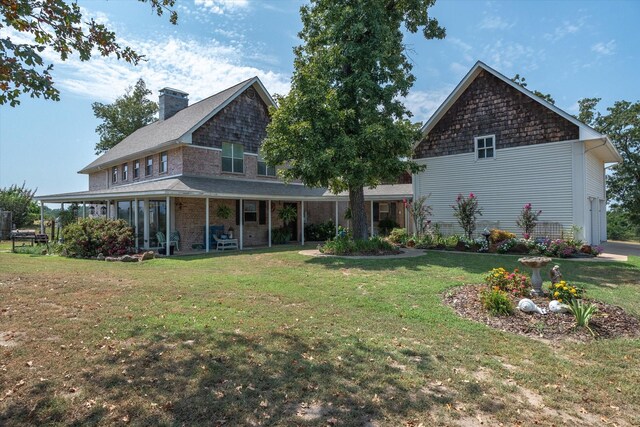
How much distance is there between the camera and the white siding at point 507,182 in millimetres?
14695

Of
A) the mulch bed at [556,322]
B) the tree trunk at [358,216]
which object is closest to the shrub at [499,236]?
the tree trunk at [358,216]

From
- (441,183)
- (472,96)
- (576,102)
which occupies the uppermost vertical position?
(576,102)

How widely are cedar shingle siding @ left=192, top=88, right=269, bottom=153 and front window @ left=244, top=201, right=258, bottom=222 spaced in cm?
341

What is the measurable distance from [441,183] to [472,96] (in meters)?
4.23

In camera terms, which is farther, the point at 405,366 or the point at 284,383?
the point at 405,366

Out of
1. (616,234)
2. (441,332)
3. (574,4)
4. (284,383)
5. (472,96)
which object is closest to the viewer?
(284,383)

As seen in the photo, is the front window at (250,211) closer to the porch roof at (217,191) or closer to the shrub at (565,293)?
the porch roof at (217,191)

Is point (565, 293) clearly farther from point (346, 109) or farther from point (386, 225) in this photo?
point (386, 225)

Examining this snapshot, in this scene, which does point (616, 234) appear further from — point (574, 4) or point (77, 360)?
point (77, 360)

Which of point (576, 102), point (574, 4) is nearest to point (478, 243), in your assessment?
point (574, 4)

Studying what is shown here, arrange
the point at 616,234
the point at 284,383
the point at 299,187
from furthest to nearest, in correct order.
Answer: the point at 616,234 → the point at 299,187 → the point at 284,383

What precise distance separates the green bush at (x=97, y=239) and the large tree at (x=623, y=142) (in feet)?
115

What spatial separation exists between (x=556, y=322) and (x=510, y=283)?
1.32 metres

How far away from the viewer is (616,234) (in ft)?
122
